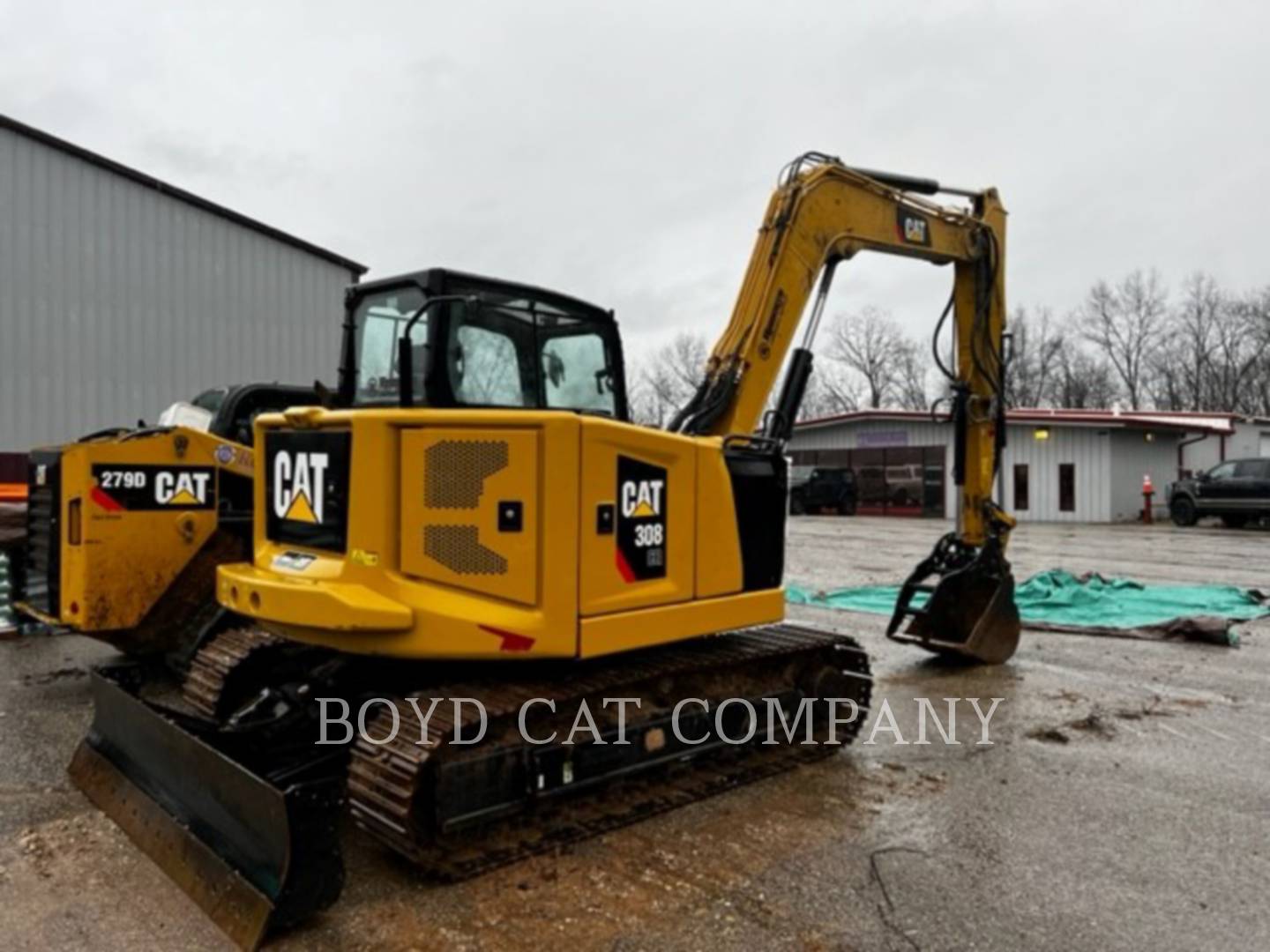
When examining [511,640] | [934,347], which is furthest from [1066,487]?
[511,640]

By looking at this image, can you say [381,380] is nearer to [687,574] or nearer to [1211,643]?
[687,574]

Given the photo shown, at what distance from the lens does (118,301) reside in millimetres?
16594

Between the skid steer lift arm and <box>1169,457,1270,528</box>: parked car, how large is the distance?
64.4 ft

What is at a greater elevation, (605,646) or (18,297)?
(18,297)

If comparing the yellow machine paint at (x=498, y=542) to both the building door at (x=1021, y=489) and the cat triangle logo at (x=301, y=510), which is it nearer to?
the cat triangle logo at (x=301, y=510)

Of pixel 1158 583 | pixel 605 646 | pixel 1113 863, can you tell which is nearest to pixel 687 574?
pixel 605 646

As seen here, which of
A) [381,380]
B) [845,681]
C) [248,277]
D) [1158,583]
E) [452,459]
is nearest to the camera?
[452,459]

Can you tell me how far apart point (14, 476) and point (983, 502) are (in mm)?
14800

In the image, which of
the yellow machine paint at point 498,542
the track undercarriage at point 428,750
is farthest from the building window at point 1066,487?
the yellow machine paint at point 498,542

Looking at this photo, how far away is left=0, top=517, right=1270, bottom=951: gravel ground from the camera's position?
3.67 meters

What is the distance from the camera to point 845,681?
5.98m

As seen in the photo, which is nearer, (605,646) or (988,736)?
(605,646)

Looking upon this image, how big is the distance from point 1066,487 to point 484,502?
88.0 feet

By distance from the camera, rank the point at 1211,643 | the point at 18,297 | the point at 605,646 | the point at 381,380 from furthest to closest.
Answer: the point at 18,297 < the point at 1211,643 < the point at 381,380 < the point at 605,646
